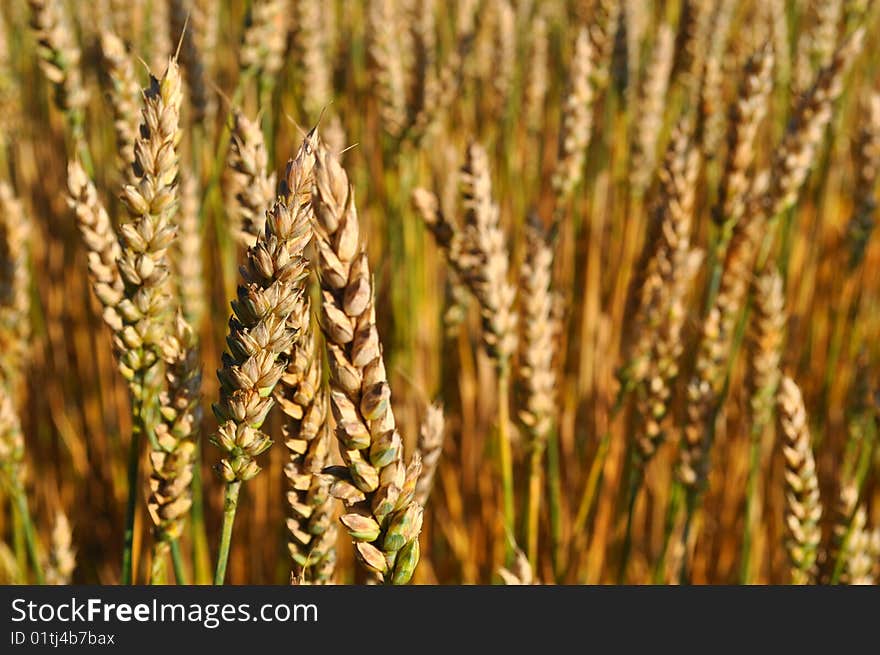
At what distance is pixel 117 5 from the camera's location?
6.12 ft

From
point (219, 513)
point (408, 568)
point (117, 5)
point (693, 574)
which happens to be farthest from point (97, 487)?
point (408, 568)

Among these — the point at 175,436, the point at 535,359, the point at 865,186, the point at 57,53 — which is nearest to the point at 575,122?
the point at 535,359

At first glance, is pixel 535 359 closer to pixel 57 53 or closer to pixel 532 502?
pixel 532 502

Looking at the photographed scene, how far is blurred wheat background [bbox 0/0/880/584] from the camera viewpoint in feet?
2.17

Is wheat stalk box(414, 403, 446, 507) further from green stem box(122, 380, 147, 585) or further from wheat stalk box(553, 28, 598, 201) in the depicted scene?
wheat stalk box(553, 28, 598, 201)

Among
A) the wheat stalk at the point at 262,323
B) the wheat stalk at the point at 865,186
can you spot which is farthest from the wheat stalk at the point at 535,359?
the wheat stalk at the point at 865,186

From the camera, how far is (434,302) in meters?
1.75

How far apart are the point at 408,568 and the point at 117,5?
1691 millimetres

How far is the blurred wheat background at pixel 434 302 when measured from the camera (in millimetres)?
661

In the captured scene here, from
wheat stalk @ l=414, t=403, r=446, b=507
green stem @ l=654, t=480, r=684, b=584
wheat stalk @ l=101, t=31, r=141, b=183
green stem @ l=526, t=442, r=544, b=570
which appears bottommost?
green stem @ l=654, t=480, r=684, b=584

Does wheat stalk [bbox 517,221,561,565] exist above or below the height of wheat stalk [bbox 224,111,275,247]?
below

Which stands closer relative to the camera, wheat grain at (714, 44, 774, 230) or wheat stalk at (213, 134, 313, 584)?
wheat stalk at (213, 134, 313, 584)

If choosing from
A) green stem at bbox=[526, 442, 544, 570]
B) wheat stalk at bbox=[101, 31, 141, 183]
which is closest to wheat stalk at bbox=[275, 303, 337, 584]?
green stem at bbox=[526, 442, 544, 570]

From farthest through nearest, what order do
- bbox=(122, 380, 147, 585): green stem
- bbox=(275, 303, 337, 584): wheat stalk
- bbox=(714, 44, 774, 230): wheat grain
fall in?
bbox=(714, 44, 774, 230): wheat grain, bbox=(122, 380, 147, 585): green stem, bbox=(275, 303, 337, 584): wheat stalk
